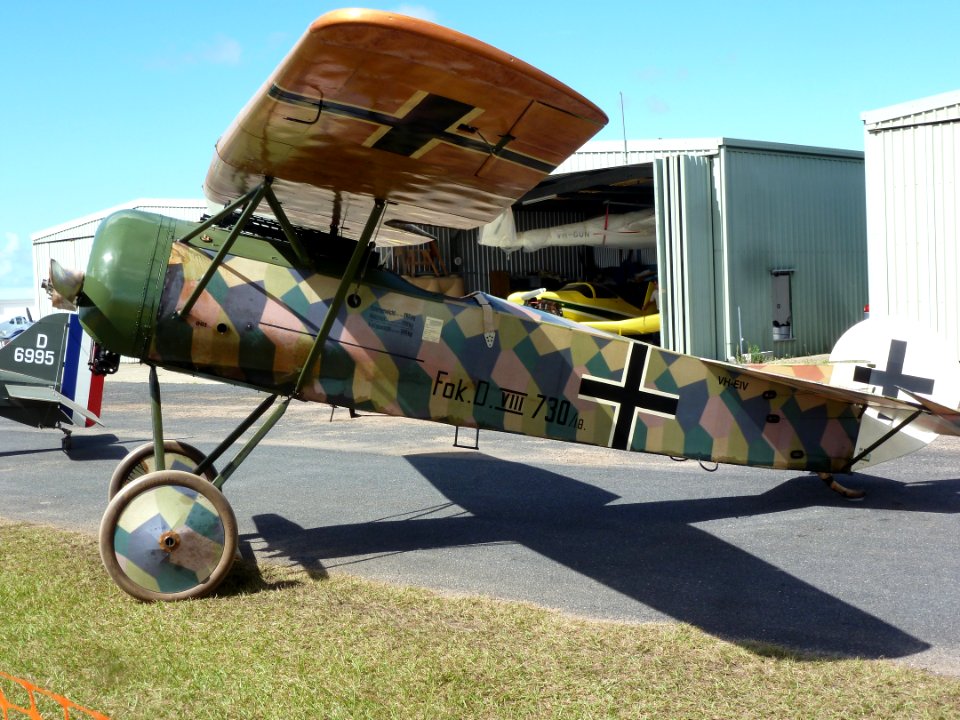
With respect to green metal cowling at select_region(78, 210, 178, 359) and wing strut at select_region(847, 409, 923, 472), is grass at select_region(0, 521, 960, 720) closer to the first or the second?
green metal cowling at select_region(78, 210, 178, 359)

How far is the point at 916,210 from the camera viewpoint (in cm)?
1608

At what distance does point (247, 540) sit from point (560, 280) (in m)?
23.6

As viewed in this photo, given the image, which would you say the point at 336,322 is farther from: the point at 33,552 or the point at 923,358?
the point at 923,358

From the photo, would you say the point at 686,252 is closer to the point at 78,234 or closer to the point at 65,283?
the point at 65,283

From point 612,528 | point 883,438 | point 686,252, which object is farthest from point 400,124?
point 686,252

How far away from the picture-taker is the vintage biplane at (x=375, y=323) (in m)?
4.61

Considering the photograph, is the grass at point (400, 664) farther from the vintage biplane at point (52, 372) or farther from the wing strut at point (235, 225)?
the vintage biplane at point (52, 372)

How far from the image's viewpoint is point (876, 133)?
16438 millimetres

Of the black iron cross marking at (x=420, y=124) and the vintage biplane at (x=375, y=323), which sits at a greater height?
the black iron cross marking at (x=420, y=124)

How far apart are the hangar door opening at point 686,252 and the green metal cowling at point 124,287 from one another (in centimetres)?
1610

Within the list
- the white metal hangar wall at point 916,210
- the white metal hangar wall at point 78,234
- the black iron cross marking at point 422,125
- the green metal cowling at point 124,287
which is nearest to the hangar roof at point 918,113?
the white metal hangar wall at point 916,210

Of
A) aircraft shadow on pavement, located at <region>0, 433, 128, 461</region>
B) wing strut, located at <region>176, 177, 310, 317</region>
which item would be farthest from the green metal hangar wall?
wing strut, located at <region>176, 177, 310, 317</region>

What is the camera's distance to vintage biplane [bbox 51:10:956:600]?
461cm

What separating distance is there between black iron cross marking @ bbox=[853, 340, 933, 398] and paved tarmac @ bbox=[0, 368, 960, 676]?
3.32ft
